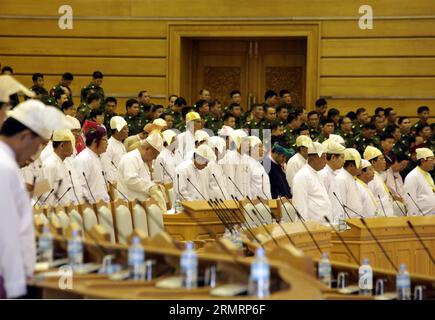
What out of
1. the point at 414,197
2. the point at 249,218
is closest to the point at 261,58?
the point at 414,197

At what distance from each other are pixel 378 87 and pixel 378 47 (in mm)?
648

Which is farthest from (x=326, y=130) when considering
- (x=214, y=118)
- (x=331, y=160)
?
(x=331, y=160)

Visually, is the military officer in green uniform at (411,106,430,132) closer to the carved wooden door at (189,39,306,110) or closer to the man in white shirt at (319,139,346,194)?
the carved wooden door at (189,39,306,110)

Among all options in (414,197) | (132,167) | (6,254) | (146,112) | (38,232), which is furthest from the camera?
(146,112)

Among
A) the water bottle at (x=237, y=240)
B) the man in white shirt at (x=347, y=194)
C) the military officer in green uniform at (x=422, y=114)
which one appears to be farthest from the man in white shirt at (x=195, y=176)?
the military officer in green uniform at (x=422, y=114)

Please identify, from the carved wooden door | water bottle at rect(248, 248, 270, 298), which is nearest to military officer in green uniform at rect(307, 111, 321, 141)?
the carved wooden door

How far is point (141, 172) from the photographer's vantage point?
11516mm

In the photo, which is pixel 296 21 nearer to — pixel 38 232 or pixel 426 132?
pixel 426 132

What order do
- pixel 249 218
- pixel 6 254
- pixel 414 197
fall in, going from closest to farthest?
1. pixel 6 254
2. pixel 249 218
3. pixel 414 197

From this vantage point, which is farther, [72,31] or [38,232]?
[72,31]

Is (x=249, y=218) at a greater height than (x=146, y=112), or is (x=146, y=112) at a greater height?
(x=146, y=112)

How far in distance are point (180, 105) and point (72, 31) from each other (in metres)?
3.18

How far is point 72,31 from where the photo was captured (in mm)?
17750

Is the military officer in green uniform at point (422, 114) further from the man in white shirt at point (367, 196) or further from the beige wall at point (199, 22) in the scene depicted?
the man in white shirt at point (367, 196)
